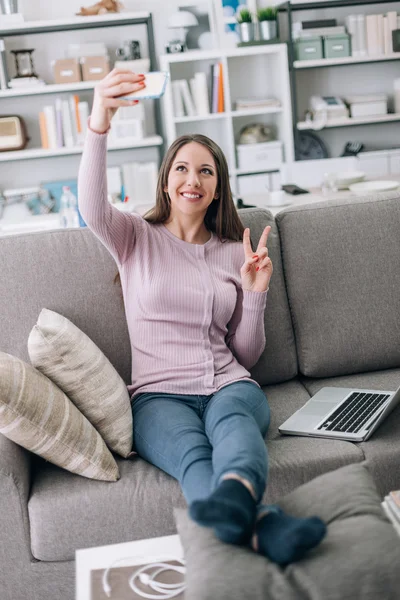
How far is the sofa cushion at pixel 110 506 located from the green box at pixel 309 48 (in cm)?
367

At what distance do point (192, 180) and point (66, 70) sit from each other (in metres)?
3.00

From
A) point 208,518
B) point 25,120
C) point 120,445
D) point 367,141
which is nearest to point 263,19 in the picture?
point 367,141

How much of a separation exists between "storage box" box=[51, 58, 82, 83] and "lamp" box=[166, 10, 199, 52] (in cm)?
58

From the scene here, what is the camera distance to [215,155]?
2.03 meters

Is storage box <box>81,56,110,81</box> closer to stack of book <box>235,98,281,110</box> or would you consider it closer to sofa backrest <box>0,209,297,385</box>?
stack of book <box>235,98,281,110</box>

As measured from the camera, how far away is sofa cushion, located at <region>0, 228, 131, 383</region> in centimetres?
200

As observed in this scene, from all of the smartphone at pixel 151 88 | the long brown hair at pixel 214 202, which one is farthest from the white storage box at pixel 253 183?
the smartphone at pixel 151 88

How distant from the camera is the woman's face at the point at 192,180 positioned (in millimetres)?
1977

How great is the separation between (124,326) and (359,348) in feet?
2.19

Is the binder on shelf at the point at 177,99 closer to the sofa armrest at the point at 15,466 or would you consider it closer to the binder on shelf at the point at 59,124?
the binder on shelf at the point at 59,124

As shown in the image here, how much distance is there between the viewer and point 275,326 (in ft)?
7.04

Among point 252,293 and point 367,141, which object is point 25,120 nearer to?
point 367,141

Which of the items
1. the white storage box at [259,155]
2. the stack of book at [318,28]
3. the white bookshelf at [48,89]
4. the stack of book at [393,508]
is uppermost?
the stack of book at [318,28]

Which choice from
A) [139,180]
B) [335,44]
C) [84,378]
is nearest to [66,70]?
[139,180]
